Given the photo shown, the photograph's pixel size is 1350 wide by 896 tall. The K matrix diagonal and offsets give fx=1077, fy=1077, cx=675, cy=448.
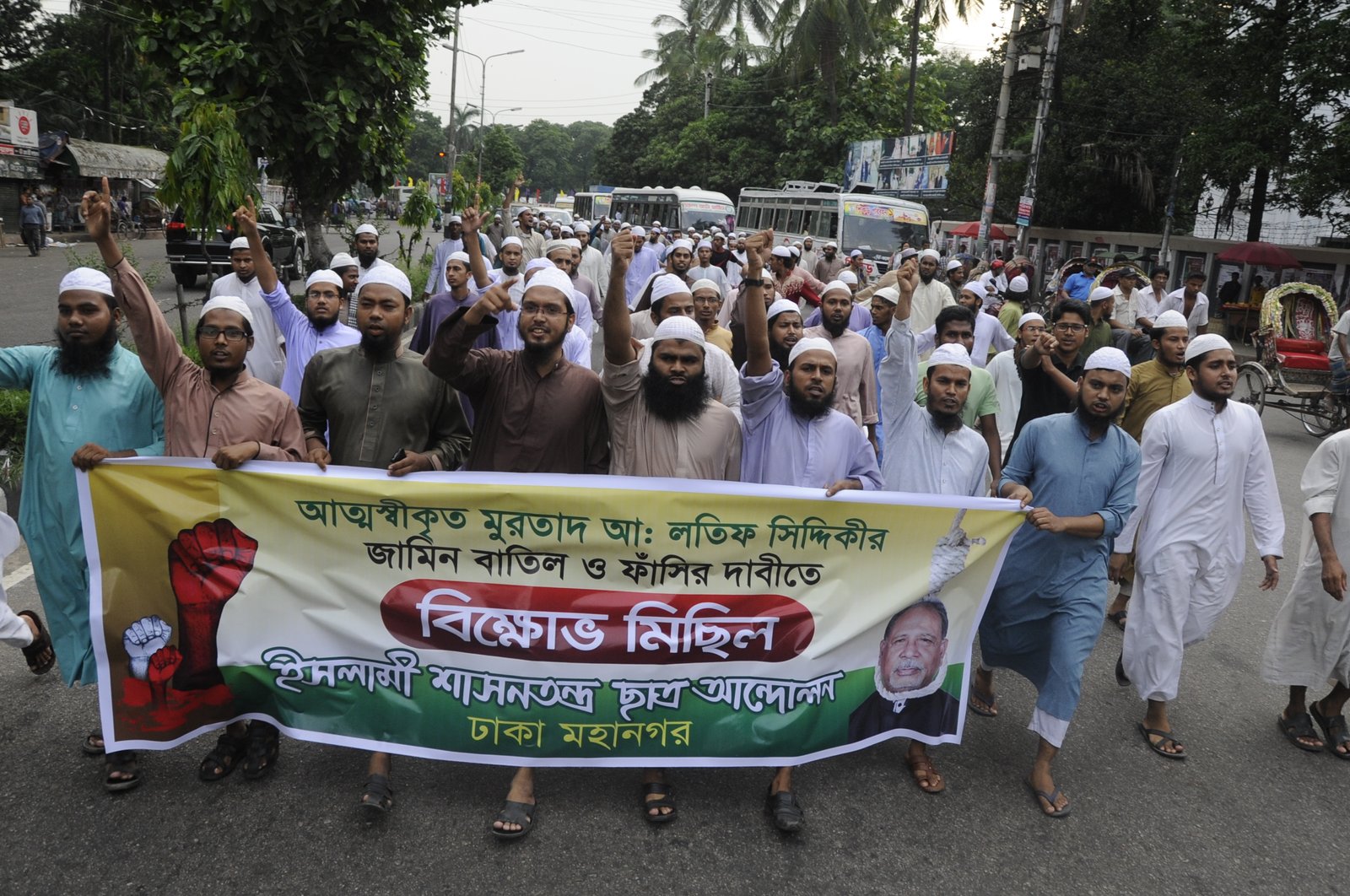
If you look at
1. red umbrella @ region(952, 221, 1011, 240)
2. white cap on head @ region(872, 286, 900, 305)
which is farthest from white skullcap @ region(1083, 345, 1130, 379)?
red umbrella @ region(952, 221, 1011, 240)

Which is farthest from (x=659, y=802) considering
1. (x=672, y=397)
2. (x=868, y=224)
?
(x=868, y=224)

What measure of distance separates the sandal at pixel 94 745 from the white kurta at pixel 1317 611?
4713 mm

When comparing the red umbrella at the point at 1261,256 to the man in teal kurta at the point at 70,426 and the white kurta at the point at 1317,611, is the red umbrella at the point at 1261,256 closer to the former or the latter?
the white kurta at the point at 1317,611

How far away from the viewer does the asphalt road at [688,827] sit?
3287 mm

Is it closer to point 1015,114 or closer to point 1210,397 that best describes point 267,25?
point 1210,397

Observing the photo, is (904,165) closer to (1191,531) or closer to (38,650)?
(1191,531)

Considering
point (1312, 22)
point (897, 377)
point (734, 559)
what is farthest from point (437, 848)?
point (1312, 22)

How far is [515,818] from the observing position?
352 cm

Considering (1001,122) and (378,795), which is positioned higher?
(1001,122)

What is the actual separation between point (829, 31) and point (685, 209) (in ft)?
33.6

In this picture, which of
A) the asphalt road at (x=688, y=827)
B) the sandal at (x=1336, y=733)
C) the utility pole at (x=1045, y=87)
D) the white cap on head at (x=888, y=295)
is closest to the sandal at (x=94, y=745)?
the asphalt road at (x=688, y=827)

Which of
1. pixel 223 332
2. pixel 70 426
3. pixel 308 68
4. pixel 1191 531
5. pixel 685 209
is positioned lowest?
pixel 1191 531

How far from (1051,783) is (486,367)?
8.42 ft

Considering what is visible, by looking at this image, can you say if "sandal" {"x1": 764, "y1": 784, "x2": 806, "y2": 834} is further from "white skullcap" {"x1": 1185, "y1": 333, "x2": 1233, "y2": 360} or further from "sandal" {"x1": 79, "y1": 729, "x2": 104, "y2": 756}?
"white skullcap" {"x1": 1185, "y1": 333, "x2": 1233, "y2": 360}
